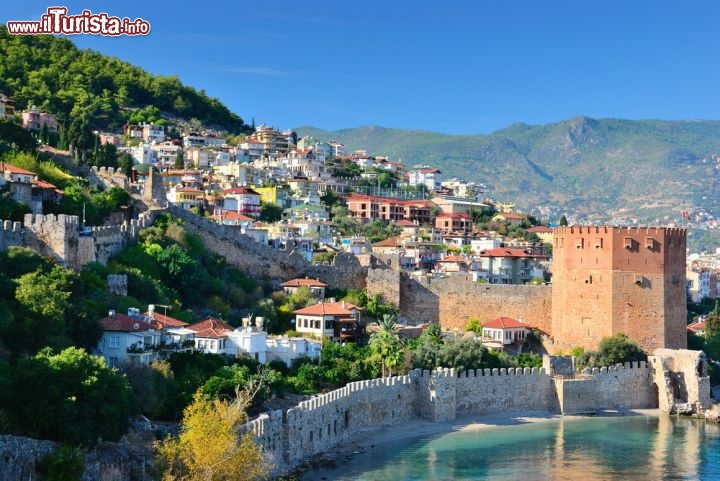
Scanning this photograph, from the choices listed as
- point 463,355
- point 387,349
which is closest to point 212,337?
point 387,349

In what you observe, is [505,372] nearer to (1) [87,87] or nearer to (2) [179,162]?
(2) [179,162]

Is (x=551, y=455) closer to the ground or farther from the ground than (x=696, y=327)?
closer to the ground

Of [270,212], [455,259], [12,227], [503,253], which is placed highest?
[270,212]

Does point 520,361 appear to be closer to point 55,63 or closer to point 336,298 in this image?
point 336,298

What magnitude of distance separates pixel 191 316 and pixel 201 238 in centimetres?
615

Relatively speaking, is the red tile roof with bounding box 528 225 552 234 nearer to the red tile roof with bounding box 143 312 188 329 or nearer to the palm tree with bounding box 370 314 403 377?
the palm tree with bounding box 370 314 403 377

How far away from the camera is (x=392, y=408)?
94.7 feet

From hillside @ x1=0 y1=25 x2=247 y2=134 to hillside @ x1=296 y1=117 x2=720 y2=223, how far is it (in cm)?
8194

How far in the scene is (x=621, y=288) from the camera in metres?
35.6

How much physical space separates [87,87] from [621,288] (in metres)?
45.2

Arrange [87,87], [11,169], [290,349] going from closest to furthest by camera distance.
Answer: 1. [290,349]
2. [11,169]
3. [87,87]

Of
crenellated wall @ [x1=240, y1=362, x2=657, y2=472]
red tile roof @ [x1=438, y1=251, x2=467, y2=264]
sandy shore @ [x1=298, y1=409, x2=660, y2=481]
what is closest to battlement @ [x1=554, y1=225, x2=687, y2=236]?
crenellated wall @ [x1=240, y1=362, x2=657, y2=472]

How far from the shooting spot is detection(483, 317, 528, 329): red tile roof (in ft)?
118

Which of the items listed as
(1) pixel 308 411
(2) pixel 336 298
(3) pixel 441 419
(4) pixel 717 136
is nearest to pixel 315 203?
(2) pixel 336 298
